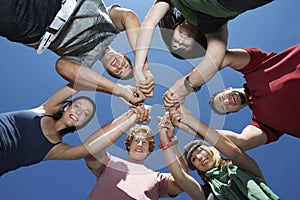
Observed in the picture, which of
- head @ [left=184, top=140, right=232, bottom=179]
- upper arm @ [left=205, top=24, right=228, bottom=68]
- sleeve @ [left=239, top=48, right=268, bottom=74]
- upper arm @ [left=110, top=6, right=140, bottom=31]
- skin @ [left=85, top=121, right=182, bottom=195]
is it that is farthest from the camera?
skin @ [left=85, top=121, right=182, bottom=195]

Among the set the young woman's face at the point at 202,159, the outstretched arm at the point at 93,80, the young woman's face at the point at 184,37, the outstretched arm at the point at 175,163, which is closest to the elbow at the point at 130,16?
the young woman's face at the point at 184,37

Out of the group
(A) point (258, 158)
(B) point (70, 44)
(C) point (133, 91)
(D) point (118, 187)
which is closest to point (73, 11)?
(B) point (70, 44)

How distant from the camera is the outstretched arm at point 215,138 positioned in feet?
6.27

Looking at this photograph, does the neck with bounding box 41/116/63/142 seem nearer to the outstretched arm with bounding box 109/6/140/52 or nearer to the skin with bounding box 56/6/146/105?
the skin with bounding box 56/6/146/105

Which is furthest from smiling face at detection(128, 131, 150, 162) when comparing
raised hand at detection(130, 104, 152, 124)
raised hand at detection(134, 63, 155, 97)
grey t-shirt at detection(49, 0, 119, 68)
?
grey t-shirt at detection(49, 0, 119, 68)

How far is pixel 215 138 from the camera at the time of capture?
1985mm

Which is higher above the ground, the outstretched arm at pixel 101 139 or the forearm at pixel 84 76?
the forearm at pixel 84 76

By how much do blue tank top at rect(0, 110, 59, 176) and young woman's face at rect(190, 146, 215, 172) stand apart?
882 millimetres

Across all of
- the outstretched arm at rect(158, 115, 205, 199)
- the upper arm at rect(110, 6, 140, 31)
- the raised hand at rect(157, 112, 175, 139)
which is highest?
the upper arm at rect(110, 6, 140, 31)

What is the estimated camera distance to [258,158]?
356cm

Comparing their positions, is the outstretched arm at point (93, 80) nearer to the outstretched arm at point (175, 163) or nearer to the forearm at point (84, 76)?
the forearm at point (84, 76)

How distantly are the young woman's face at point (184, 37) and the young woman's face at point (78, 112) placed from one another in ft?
2.23

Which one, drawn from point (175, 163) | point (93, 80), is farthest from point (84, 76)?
point (175, 163)

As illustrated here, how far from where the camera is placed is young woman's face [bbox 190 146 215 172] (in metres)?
2.16
